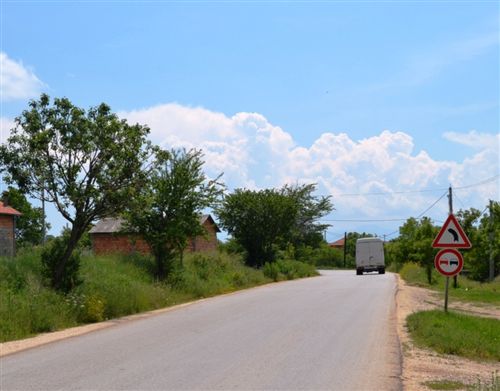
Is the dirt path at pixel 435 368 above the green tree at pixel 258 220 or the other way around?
the other way around

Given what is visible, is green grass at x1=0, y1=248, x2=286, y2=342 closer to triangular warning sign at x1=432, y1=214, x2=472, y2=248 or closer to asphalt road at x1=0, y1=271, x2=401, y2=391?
asphalt road at x1=0, y1=271, x2=401, y2=391

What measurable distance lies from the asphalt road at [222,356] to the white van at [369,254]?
126ft

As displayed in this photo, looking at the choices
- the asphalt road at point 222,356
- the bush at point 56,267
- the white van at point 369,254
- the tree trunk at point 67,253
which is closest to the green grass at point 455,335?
the asphalt road at point 222,356

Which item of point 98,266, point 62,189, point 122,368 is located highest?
point 62,189

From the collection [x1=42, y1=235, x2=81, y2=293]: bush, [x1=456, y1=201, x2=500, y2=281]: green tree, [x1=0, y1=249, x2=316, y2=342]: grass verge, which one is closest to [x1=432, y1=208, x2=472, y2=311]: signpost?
[x1=0, y1=249, x2=316, y2=342]: grass verge

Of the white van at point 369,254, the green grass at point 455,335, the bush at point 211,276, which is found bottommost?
the green grass at point 455,335

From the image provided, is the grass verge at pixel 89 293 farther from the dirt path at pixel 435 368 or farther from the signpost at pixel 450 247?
the signpost at pixel 450 247

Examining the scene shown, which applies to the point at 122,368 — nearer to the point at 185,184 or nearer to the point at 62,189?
the point at 62,189

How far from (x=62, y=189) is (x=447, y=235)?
36.5ft

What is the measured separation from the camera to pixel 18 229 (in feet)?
261

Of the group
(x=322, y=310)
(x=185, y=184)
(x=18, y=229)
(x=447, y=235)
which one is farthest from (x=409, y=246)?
(x=18, y=229)

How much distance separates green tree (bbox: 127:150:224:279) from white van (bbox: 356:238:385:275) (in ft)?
98.1

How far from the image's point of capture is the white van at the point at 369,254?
56688 millimetres

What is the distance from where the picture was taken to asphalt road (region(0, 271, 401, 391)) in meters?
8.84
